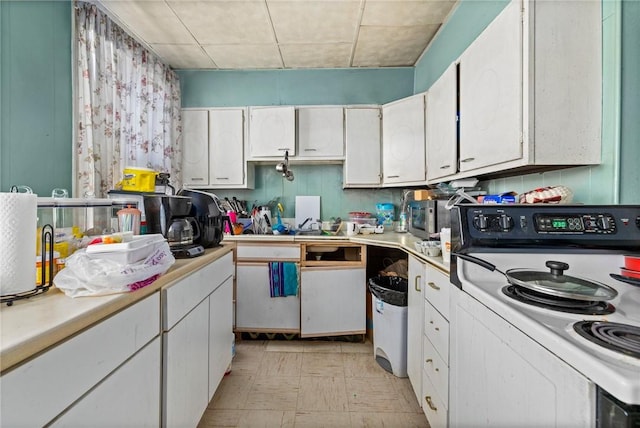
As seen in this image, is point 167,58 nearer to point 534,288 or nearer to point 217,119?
point 217,119

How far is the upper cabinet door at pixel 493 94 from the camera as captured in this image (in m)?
1.12

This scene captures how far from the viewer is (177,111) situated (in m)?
2.60

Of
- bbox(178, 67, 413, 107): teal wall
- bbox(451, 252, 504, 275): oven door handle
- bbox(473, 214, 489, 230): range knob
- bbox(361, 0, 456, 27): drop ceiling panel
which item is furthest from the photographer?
bbox(178, 67, 413, 107): teal wall

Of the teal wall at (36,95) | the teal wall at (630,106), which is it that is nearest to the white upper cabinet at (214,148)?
the teal wall at (36,95)

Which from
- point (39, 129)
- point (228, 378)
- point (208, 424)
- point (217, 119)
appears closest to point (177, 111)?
point (217, 119)

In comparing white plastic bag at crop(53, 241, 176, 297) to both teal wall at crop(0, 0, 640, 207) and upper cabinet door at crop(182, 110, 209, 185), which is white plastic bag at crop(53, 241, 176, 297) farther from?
upper cabinet door at crop(182, 110, 209, 185)

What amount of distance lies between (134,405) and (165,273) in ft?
1.34

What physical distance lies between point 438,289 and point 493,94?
978 millimetres

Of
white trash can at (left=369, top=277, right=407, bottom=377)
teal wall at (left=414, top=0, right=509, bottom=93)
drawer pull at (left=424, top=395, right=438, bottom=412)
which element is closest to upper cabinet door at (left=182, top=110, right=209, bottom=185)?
white trash can at (left=369, top=277, right=407, bottom=377)

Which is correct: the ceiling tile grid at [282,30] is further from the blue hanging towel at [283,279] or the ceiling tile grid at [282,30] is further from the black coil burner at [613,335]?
the black coil burner at [613,335]

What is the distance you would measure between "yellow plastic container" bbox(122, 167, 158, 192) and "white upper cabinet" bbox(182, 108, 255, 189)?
2.20 ft

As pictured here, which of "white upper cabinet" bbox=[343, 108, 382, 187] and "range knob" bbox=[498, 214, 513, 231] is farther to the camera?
"white upper cabinet" bbox=[343, 108, 382, 187]

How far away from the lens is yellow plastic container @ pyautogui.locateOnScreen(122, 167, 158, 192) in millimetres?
1827

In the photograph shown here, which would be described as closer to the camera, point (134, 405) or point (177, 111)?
point (134, 405)
